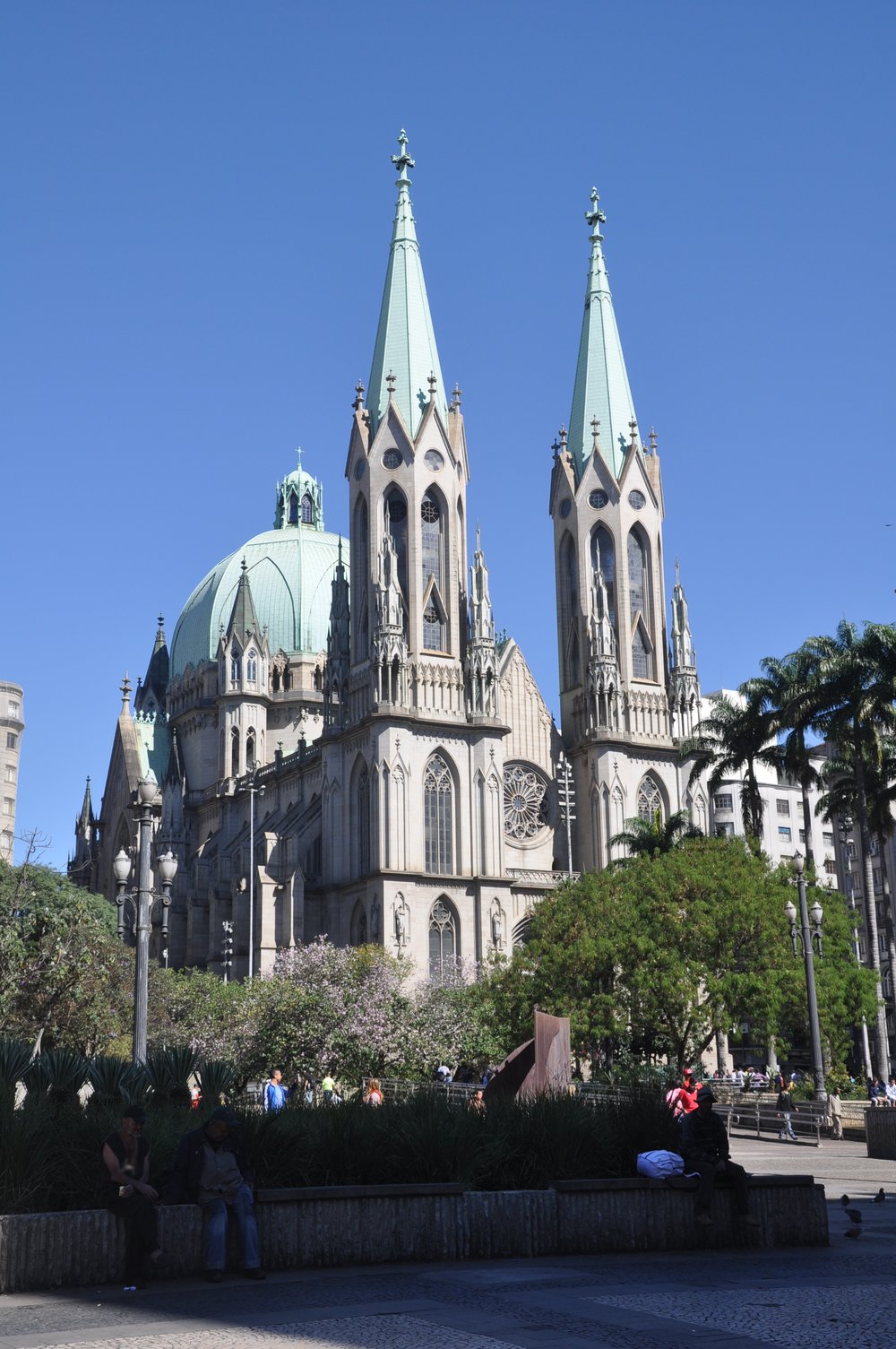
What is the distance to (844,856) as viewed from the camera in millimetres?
97875

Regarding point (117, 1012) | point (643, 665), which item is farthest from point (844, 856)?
point (117, 1012)

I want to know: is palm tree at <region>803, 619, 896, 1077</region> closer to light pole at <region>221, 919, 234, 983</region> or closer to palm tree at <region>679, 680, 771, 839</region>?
palm tree at <region>679, 680, 771, 839</region>

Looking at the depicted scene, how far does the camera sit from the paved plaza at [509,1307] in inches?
404

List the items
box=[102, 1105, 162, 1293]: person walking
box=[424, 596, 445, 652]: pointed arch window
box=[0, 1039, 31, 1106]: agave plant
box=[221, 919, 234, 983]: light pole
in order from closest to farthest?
box=[102, 1105, 162, 1293]: person walking → box=[0, 1039, 31, 1106]: agave plant → box=[424, 596, 445, 652]: pointed arch window → box=[221, 919, 234, 983]: light pole

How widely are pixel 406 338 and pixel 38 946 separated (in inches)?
1499

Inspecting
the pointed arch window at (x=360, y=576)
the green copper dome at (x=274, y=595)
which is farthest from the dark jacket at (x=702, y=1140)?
the green copper dome at (x=274, y=595)

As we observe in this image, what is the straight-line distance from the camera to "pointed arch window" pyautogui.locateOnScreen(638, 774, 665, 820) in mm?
71000

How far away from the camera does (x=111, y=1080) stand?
56.4 feet

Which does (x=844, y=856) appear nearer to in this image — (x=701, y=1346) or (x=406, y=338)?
(x=406, y=338)

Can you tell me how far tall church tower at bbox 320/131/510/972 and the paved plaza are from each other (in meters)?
50.0

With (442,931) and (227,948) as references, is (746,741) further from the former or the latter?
(227,948)

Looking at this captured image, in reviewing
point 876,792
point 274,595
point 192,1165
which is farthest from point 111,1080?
point 274,595

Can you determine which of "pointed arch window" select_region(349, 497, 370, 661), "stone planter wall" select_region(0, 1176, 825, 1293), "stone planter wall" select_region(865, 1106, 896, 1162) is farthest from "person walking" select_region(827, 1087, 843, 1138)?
"pointed arch window" select_region(349, 497, 370, 661)

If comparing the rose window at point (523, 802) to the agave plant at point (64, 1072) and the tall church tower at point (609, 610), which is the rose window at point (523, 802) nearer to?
the tall church tower at point (609, 610)
